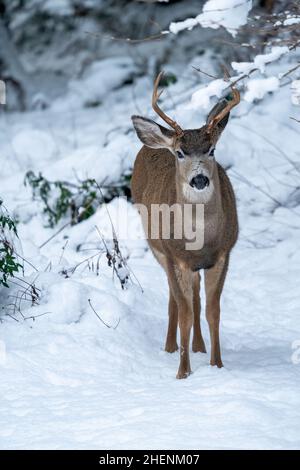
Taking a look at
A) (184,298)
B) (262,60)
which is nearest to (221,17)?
(262,60)

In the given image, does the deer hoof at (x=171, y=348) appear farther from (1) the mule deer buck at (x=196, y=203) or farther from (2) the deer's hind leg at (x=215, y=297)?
(2) the deer's hind leg at (x=215, y=297)

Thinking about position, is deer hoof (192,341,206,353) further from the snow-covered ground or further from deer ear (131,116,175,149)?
deer ear (131,116,175,149)

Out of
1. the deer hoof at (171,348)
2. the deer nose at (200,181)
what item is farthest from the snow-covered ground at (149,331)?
the deer nose at (200,181)

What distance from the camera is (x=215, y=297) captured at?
6.34 meters

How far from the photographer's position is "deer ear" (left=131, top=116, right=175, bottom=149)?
20.7 feet

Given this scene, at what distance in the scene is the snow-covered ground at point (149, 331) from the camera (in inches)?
196

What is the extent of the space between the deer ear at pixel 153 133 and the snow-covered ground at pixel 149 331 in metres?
0.33

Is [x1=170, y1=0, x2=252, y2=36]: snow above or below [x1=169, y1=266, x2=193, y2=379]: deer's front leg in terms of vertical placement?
above

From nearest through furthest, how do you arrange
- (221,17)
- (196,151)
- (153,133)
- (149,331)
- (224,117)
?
(221,17)
(196,151)
(224,117)
(153,133)
(149,331)

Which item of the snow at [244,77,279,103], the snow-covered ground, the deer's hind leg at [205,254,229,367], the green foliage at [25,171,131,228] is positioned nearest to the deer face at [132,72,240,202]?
the snow-covered ground

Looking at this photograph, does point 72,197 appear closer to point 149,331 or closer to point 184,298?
point 149,331

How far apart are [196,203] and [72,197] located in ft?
12.4

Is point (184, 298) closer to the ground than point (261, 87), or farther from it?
closer to the ground

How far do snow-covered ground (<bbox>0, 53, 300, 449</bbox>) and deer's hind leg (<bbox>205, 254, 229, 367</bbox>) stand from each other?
0.33 feet
